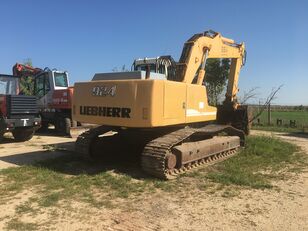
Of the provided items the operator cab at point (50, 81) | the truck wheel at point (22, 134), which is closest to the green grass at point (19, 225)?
the truck wheel at point (22, 134)

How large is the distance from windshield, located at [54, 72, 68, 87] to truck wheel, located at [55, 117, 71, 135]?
151cm

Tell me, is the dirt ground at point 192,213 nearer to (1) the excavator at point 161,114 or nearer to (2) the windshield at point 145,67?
(1) the excavator at point 161,114

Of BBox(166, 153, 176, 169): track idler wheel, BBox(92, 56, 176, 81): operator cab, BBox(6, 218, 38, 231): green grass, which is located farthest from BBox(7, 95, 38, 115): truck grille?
BBox(6, 218, 38, 231): green grass

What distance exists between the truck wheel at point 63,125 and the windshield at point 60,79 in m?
1.51

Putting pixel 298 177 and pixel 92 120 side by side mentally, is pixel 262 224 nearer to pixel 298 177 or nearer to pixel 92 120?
pixel 298 177

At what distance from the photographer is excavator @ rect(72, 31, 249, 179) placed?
7809 mm

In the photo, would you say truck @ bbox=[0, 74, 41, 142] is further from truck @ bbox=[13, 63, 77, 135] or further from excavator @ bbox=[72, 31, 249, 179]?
excavator @ bbox=[72, 31, 249, 179]

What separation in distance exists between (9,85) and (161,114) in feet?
27.6

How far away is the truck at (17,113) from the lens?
12.7 metres

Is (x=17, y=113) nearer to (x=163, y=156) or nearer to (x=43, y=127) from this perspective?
(x=43, y=127)

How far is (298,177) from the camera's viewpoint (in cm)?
830

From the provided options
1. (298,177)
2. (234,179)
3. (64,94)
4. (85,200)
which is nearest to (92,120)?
(85,200)

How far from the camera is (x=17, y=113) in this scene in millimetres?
12953

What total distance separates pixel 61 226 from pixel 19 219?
673 millimetres
